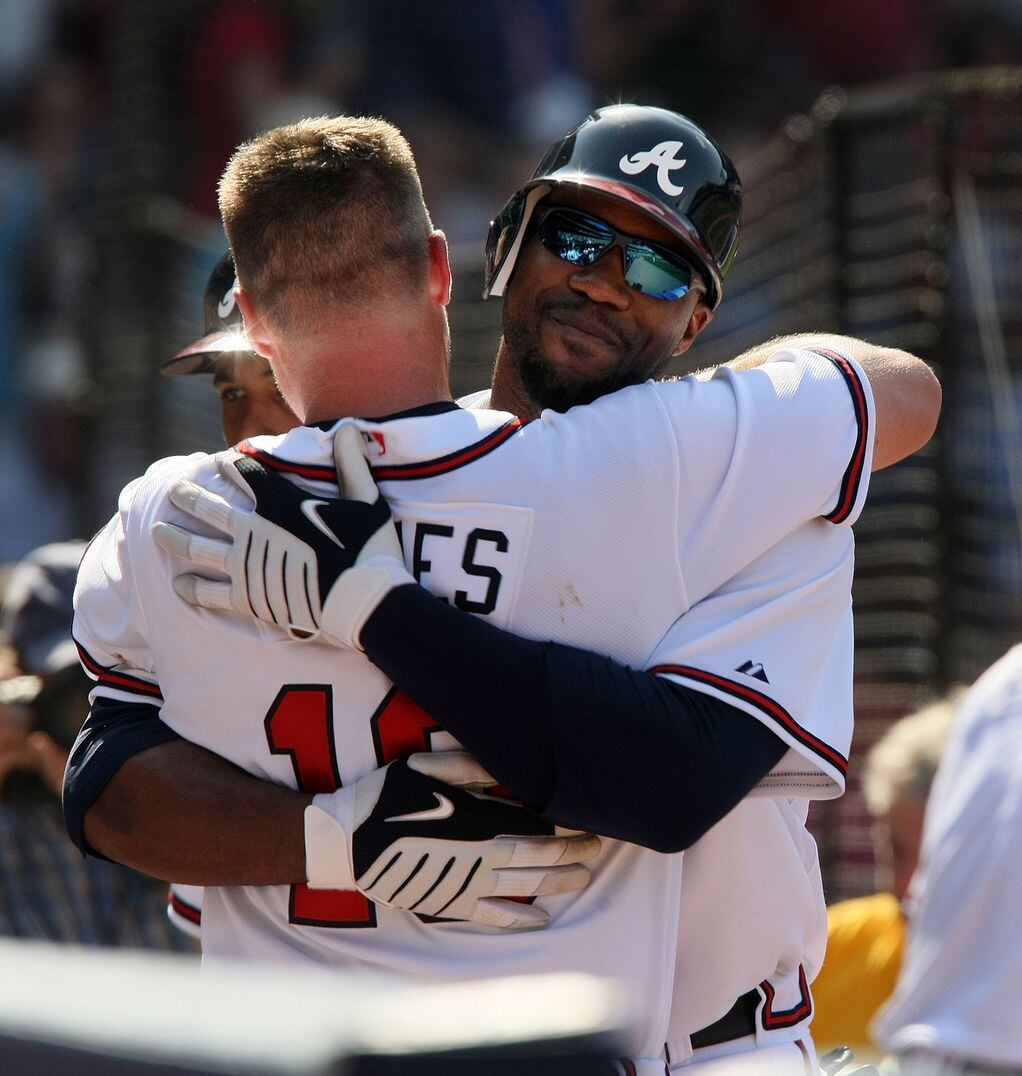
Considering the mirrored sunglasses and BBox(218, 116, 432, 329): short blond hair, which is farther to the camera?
the mirrored sunglasses

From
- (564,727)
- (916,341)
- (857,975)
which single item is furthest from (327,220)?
(916,341)

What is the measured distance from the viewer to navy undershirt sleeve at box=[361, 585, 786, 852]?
1.77m

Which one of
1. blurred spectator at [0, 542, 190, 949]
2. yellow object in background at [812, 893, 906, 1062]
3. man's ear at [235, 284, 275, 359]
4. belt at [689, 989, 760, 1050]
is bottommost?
yellow object in background at [812, 893, 906, 1062]

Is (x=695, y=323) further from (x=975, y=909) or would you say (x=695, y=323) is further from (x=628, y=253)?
(x=975, y=909)

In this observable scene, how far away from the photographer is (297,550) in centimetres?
183

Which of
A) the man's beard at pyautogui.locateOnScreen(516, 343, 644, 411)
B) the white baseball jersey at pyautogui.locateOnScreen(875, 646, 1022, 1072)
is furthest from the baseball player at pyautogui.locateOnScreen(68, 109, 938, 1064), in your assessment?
the white baseball jersey at pyautogui.locateOnScreen(875, 646, 1022, 1072)

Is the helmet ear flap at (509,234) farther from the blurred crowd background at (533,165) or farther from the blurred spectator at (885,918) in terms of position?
the blurred crowd background at (533,165)

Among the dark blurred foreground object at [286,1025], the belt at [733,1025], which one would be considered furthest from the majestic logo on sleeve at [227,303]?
the dark blurred foreground object at [286,1025]

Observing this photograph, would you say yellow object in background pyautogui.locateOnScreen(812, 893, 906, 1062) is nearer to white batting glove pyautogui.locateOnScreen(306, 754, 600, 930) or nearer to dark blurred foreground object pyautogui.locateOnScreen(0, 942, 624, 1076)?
white batting glove pyautogui.locateOnScreen(306, 754, 600, 930)

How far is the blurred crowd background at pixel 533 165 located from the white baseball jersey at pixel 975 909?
225cm

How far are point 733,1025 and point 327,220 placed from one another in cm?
113

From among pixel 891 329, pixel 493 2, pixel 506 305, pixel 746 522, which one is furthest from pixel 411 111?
pixel 746 522

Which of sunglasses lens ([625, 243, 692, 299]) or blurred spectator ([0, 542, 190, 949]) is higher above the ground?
sunglasses lens ([625, 243, 692, 299])

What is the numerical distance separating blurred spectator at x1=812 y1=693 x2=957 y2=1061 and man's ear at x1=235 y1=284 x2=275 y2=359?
7.71 ft
